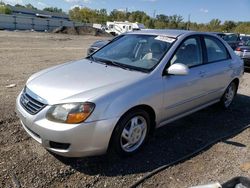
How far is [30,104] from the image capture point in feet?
11.6

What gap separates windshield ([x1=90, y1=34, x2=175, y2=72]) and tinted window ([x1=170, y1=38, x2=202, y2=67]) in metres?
0.19

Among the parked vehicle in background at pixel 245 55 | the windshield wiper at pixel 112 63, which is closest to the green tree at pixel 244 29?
the parked vehicle in background at pixel 245 55

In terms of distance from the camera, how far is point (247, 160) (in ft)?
13.3

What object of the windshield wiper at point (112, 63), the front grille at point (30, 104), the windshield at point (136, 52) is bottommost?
the front grille at point (30, 104)

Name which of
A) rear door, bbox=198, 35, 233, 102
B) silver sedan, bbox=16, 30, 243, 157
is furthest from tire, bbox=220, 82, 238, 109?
silver sedan, bbox=16, 30, 243, 157

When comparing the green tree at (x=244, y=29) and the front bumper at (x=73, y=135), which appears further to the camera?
the green tree at (x=244, y=29)

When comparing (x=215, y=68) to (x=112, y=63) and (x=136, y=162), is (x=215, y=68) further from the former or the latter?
(x=136, y=162)

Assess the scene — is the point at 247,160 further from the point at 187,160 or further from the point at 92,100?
the point at 92,100

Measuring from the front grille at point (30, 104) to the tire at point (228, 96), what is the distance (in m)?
3.83

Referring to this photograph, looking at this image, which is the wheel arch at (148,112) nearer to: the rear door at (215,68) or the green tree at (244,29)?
the rear door at (215,68)

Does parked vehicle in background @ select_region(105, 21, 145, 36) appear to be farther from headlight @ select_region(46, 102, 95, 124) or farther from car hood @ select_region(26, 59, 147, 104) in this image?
headlight @ select_region(46, 102, 95, 124)

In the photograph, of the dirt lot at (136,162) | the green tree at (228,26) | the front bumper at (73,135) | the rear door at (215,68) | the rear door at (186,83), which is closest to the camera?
the front bumper at (73,135)

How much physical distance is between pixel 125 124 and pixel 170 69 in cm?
103

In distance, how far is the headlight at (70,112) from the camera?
3.20m
